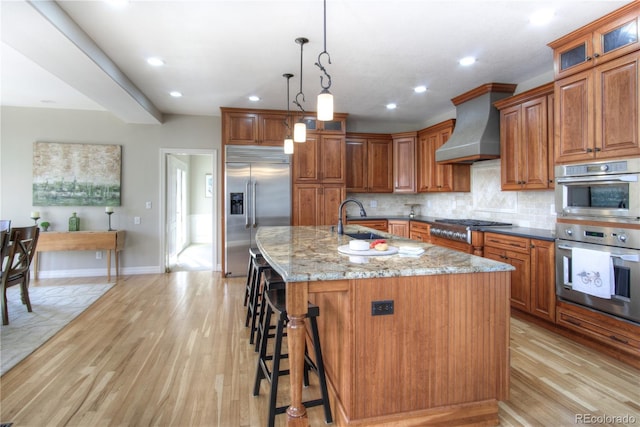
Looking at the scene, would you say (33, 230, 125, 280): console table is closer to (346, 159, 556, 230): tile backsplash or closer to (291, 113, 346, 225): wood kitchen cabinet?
(291, 113, 346, 225): wood kitchen cabinet

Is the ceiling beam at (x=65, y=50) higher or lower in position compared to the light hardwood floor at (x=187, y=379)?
higher

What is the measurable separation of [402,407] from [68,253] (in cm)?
564

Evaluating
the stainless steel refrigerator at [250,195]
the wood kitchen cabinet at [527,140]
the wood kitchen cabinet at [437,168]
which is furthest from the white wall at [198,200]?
the wood kitchen cabinet at [527,140]

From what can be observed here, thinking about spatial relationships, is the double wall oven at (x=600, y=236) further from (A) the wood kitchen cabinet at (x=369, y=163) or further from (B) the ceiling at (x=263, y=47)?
(A) the wood kitchen cabinet at (x=369, y=163)

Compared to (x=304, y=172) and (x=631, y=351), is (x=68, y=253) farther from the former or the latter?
(x=631, y=351)

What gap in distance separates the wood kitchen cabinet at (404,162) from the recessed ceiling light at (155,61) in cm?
387

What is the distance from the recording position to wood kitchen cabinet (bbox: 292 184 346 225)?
17.9 ft

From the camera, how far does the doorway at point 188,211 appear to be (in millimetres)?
5680

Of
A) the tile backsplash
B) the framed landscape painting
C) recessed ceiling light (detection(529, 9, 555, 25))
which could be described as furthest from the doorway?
recessed ceiling light (detection(529, 9, 555, 25))

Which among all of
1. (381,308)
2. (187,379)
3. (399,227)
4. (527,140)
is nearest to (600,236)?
(527,140)

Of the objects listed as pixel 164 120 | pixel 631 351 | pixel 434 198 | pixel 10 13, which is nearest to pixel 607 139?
pixel 631 351

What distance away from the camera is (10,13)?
2205 mm

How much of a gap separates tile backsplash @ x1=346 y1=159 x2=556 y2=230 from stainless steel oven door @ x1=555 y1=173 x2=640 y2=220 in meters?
0.86

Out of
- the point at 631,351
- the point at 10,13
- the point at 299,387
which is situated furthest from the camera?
the point at 631,351
